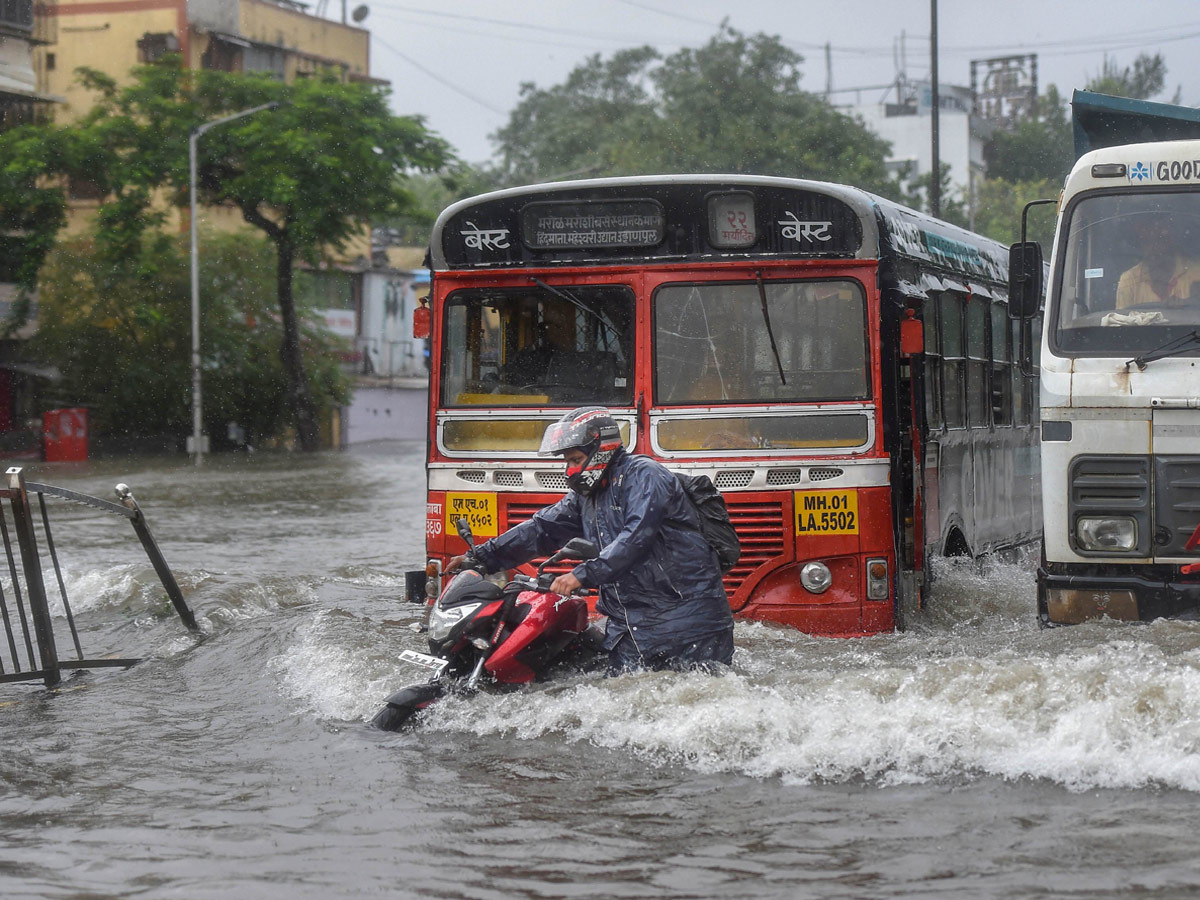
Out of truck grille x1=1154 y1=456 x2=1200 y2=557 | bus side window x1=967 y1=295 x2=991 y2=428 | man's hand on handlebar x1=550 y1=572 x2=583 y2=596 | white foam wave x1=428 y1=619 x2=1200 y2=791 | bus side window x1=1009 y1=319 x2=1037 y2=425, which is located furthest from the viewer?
bus side window x1=1009 y1=319 x2=1037 y2=425

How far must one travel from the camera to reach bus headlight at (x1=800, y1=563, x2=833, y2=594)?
8.96m

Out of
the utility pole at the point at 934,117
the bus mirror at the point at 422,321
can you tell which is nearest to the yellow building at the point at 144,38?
the utility pole at the point at 934,117

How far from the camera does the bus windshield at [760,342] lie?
900cm

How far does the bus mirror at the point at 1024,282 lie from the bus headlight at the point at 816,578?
1.71 m

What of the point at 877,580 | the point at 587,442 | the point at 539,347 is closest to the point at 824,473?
the point at 877,580

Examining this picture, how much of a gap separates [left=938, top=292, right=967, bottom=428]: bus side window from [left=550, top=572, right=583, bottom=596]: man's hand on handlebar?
446 cm

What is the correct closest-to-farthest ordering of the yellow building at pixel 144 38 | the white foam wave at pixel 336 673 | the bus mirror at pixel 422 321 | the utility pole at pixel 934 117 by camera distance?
1. the white foam wave at pixel 336 673
2. the bus mirror at pixel 422 321
3. the utility pole at pixel 934 117
4. the yellow building at pixel 144 38

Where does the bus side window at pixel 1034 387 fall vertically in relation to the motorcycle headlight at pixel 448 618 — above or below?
above

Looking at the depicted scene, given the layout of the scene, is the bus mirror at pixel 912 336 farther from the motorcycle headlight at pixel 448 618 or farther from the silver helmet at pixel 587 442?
the motorcycle headlight at pixel 448 618

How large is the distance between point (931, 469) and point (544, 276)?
2686 mm

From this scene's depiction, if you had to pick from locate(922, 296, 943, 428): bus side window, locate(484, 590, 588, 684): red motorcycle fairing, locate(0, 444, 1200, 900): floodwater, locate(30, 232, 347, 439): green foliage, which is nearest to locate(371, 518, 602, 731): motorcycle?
locate(484, 590, 588, 684): red motorcycle fairing

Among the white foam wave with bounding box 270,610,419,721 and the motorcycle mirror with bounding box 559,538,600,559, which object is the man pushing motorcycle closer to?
Answer: the motorcycle mirror with bounding box 559,538,600,559

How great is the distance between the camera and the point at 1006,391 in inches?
495

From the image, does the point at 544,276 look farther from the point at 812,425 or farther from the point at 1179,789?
the point at 1179,789
